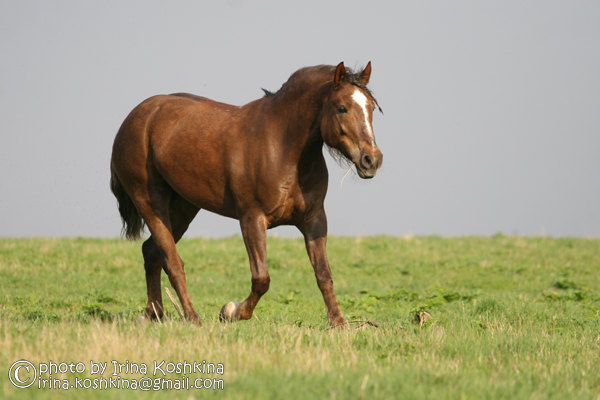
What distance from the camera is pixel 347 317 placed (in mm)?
9148

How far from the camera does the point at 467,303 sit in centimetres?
1060

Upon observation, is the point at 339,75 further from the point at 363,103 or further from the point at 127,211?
the point at 127,211

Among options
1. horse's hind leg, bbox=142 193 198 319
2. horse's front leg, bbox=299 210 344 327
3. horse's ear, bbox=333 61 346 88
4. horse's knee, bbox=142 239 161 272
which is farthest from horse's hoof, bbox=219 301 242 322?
horse's ear, bbox=333 61 346 88

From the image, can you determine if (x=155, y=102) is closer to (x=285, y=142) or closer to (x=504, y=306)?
(x=285, y=142)

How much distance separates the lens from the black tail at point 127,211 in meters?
9.01

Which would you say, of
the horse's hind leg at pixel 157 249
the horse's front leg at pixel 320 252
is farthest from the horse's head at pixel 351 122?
the horse's hind leg at pixel 157 249

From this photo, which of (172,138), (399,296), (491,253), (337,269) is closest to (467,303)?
(399,296)

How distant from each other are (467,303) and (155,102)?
558cm

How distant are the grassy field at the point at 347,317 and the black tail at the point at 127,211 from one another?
112 cm

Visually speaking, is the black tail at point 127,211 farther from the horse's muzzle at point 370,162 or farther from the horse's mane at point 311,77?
the horse's muzzle at point 370,162

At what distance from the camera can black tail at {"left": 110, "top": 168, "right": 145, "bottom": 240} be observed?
29.6 ft

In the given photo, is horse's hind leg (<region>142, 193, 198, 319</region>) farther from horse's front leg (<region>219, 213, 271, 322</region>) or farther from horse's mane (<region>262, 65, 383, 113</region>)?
horse's mane (<region>262, 65, 383, 113</region>)

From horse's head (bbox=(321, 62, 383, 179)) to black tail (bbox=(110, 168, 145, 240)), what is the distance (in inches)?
135

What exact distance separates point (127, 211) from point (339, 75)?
12.7ft
